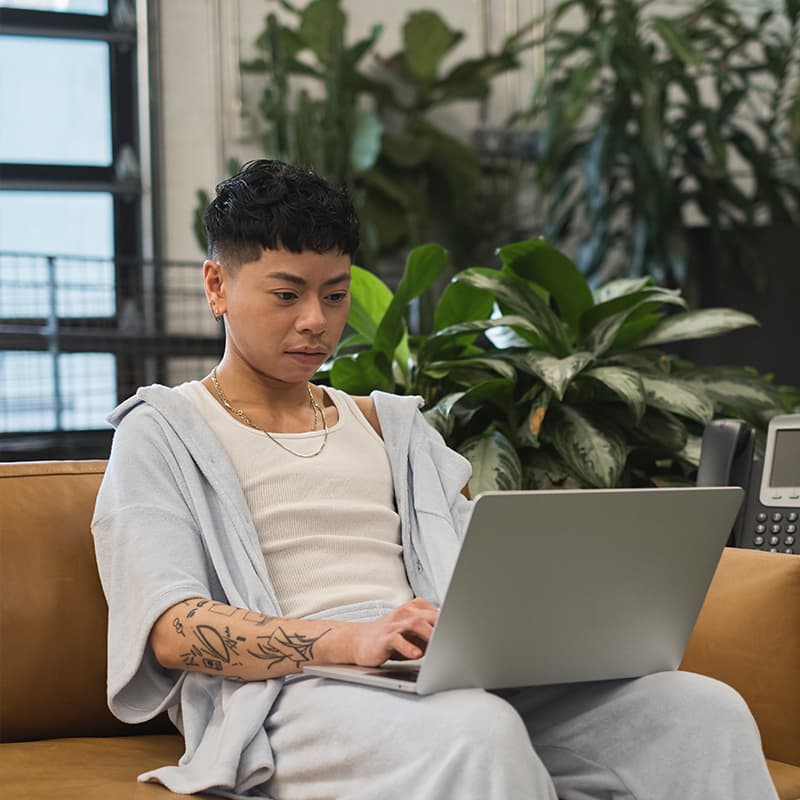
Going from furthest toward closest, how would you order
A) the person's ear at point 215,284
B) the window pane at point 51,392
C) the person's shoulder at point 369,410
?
the window pane at point 51,392, the person's shoulder at point 369,410, the person's ear at point 215,284

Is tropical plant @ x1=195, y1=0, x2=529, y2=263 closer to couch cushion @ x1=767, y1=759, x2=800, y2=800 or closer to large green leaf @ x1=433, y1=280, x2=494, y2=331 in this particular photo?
large green leaf @ x1=433, y1=280, x2=494, y2=331

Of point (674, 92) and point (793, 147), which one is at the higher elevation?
point (674, 92)

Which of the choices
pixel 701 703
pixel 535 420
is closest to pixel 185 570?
pixel 701 703

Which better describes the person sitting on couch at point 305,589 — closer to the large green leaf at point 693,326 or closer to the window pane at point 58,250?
the large green leaf at point 693,326

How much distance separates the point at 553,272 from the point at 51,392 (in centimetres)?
245

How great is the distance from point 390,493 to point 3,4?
3.63 metres

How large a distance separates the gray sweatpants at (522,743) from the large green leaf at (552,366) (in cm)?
77

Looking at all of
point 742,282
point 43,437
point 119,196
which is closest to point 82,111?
point 119,196

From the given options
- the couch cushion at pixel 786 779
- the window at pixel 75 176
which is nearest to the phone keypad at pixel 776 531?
the couch cushion at pixel 786 779

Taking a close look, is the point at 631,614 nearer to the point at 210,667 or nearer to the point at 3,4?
the point at 210,667

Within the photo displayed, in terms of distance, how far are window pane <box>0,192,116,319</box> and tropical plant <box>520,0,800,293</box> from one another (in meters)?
1.74

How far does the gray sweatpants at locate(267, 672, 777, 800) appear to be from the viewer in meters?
1.03

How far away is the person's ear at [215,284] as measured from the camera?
4.68ft

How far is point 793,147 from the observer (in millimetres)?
4809
